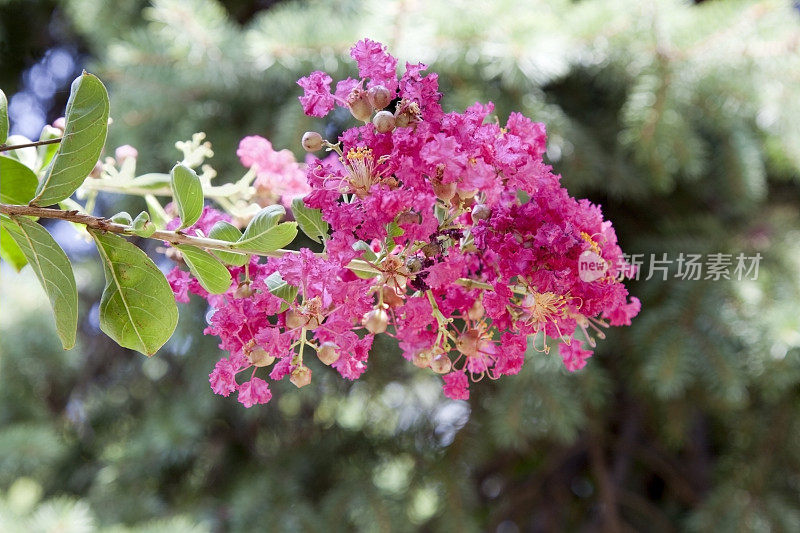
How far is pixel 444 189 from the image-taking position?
0.36m

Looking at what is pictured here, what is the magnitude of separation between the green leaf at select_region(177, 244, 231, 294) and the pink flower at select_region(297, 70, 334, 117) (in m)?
0.10

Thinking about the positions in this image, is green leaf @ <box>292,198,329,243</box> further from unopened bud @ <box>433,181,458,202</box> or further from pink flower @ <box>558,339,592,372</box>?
pink flower @ <box>558,339,592,372</box>

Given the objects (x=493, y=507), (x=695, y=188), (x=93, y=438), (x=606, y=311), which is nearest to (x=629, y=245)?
(x=695, y=188)

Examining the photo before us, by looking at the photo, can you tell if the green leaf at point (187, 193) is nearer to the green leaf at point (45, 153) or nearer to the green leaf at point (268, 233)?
the green leaf at point (268, 233)

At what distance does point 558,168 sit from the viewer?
1.20 meters

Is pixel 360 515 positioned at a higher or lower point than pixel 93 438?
higher

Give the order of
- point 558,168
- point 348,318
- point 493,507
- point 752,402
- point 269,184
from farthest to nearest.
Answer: point 493,507, point 752,402, point 558,168, point 269,184, point 348,318

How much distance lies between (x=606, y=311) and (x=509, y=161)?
0.10 metres

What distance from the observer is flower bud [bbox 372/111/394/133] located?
0.37 metres

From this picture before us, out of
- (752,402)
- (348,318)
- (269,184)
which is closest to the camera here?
(348,318)

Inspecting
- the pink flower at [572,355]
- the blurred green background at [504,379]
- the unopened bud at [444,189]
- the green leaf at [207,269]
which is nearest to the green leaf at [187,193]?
the green leaf at [207,269]

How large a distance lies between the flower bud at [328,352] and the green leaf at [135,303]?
0.07 meters

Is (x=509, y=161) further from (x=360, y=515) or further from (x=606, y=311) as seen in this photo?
(x=360, y=515)

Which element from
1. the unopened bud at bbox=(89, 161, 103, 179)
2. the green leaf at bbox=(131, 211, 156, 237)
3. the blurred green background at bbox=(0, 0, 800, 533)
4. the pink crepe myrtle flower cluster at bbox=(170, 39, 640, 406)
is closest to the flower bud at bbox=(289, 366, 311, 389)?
the pink crepe myrtle flower cluster at bbox=(170, 39, 640, 406)
